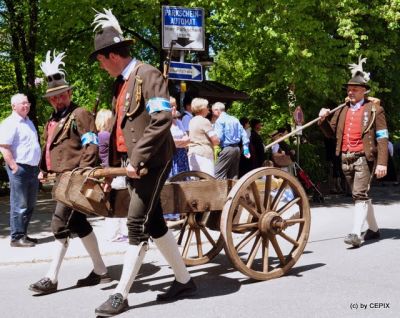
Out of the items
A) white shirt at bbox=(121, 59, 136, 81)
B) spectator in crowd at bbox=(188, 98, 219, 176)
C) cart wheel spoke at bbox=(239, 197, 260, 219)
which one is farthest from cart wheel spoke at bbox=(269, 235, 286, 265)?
spectator in crowd at bbox=(188, 98, 219, 176)

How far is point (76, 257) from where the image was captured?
7.06 m

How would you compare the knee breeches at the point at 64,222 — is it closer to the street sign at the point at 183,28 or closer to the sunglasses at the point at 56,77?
the sunglasses at the point at 56,77

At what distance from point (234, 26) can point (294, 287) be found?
336 inches

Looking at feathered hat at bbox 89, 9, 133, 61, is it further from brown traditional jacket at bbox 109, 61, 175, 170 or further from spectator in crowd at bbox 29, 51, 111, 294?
spectator in crowd at bbox 29, 51, 111, 294

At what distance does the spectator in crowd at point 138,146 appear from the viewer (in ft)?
14.5

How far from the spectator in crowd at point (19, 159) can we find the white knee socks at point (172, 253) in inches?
142

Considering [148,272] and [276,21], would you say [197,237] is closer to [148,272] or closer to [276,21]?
[148,272]

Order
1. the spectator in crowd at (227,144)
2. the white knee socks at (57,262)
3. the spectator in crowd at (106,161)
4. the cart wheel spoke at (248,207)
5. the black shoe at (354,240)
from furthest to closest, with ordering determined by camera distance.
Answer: the spectator in crowd at (227,144) → the spectator in crowd at (106,161) → the black shoe at (354,240) → the white knee socks at (57,262) → the cart wheel spoke at (248,207)

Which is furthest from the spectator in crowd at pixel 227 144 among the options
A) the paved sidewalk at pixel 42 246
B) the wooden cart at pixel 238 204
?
the wooden cart at pixel 238 204

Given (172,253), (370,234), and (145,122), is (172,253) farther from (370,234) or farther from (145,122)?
(370,234)

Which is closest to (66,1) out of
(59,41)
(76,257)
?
(59,41)

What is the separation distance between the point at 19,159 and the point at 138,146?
412 cm

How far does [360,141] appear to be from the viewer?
23.4 feet

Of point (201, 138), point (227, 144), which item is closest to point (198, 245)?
point (201, 138)
